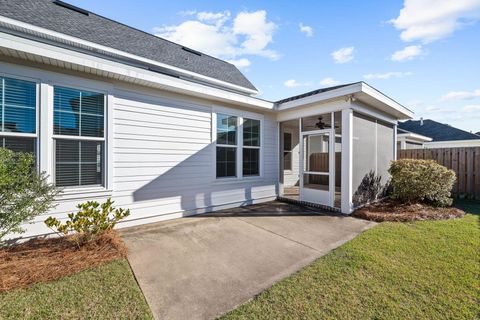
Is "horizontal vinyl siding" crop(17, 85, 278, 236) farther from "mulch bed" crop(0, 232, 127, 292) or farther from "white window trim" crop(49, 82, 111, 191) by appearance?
"mulch bed" crop(0, 232, 127, 292)

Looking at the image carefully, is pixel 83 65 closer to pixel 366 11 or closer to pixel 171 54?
pixel 171 54

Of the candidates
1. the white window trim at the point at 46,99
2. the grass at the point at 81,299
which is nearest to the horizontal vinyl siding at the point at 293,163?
the white window trim at the point at 46,99

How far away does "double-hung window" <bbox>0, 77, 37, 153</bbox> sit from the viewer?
3529mm

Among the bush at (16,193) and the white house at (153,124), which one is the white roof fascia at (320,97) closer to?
the white house at (153,124)

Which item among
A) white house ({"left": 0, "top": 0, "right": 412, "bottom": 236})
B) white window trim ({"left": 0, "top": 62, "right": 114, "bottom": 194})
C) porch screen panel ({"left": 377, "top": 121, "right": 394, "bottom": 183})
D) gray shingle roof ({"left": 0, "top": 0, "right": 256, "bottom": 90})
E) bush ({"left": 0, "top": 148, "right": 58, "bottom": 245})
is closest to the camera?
bush ({"left": 0, "top": 148, "right": 58, "bottom": 245})

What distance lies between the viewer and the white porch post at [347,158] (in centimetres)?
578

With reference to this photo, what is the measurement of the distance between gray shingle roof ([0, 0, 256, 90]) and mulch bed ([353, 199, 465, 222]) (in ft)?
21.9

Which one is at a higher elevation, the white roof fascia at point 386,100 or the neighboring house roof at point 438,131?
the neighboring house roof at point 438,131

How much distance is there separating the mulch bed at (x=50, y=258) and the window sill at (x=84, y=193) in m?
0.75

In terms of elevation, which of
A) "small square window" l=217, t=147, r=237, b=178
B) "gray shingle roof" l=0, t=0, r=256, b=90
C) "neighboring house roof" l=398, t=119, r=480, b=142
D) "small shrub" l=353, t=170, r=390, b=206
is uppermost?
"gray shingle roof" l=0, t=0, r=256, b=90

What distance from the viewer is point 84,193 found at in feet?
13.7

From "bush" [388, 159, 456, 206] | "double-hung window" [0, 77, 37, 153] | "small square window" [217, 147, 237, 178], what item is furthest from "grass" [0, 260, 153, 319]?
"bush" [388, 159, 456, 206]

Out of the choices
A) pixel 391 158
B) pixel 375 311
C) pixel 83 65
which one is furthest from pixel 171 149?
pixel 391 158

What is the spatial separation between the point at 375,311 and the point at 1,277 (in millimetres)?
4330
